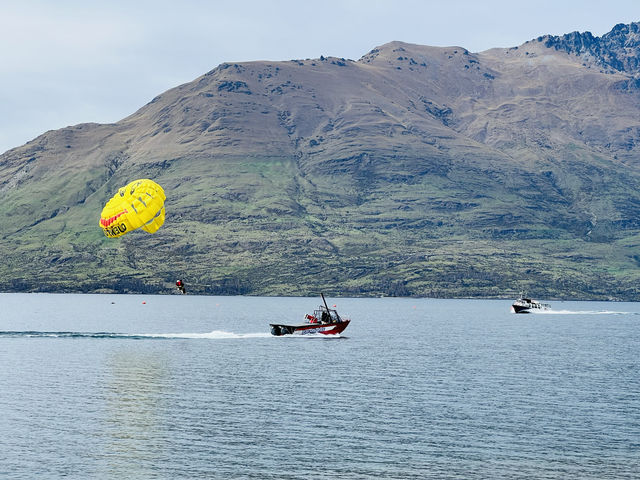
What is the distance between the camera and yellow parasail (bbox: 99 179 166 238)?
130500mm

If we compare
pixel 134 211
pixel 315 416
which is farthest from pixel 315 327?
pixel 315 416

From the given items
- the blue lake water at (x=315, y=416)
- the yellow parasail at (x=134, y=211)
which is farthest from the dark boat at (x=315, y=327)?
the yellow parasail at (x=134, y=211)

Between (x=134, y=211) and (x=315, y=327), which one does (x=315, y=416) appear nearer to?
(x=134, y=211)

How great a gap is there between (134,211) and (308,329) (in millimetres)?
75503

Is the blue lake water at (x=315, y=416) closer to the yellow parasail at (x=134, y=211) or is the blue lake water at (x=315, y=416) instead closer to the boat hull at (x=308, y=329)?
the yellow parasail at (x=134, y=211)

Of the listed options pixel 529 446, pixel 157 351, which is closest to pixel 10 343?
pixel 157 351

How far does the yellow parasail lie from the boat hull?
67.3 metres

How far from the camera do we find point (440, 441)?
3150 inches

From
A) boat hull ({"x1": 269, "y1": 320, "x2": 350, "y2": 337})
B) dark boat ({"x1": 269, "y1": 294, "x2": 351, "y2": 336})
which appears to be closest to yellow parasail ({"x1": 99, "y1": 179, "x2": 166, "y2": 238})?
boat hull ({"x1": 269, "y1": 320, "x2": 350, "y2": 337})

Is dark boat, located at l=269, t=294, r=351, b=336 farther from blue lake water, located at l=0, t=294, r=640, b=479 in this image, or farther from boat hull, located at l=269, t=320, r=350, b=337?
blue lake water, located at l=0, t=294, r=640, b=479

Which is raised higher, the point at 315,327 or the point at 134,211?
the point at 134,211

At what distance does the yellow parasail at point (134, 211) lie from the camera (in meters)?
130

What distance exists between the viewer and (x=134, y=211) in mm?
A: 131500

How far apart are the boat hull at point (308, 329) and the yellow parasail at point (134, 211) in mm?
67292
